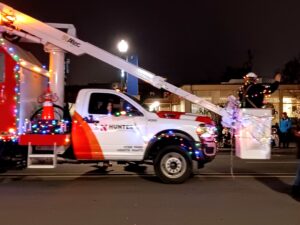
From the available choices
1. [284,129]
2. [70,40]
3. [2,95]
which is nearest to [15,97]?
[2,95]

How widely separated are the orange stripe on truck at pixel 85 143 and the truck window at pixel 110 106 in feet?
1.37

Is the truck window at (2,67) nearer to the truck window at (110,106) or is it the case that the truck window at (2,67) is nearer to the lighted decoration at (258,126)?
the truck window at (110,106)

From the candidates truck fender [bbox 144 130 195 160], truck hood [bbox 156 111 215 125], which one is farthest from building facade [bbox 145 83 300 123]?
truck fender [bbox 144 130 195 160]

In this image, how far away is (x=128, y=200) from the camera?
31.6ft

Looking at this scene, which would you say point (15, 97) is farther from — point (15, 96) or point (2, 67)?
point (2, 67)

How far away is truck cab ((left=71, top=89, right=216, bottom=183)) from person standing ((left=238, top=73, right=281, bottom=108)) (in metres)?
1.59

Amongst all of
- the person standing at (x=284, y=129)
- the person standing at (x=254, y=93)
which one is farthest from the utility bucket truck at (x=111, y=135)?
the person standing at (x=284, y=129)

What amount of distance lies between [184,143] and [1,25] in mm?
5163

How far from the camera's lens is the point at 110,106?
11891mm

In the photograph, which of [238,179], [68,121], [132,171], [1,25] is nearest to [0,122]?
[68,121]

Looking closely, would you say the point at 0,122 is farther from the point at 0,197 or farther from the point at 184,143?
the point at 184,143

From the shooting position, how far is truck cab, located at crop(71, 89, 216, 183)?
1171 centimetres

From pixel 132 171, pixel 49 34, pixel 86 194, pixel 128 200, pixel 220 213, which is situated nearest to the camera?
pixel 220 213

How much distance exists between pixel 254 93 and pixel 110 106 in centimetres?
360
